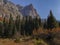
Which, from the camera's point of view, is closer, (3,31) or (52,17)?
(52,17)

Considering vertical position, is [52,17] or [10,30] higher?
[52,17]

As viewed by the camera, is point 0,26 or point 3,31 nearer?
point 3,31

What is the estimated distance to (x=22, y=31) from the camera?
3295 inches

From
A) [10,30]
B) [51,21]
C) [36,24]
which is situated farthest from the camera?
[36,24]

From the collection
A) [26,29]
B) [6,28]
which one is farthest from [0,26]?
[26,29]

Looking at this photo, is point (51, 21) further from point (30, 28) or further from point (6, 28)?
point (6, 28)

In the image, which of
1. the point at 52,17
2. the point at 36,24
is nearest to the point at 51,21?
the point at 52,17

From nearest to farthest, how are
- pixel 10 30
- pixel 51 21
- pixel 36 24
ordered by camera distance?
1. pixel 51 21
2. pixel 10 30
3. pixel 36 24

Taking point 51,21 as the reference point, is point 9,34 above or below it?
below

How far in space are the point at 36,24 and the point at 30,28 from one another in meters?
3.12

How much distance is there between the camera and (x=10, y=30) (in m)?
74.9

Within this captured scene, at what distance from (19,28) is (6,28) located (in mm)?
6935

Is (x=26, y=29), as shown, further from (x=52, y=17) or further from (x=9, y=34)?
(x=52, y=17)

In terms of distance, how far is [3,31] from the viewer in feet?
254
